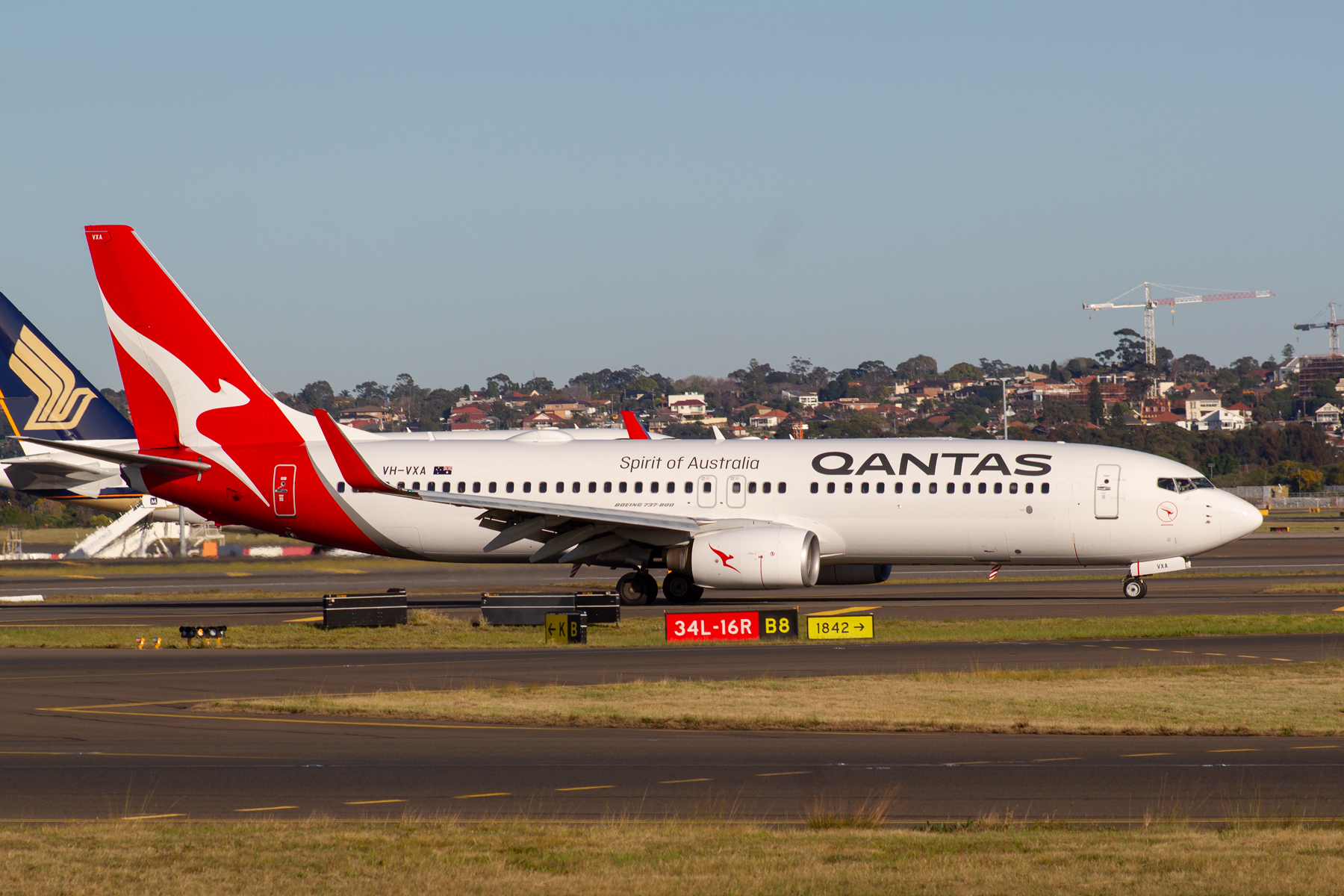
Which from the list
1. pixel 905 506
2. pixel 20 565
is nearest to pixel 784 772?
pixel 905 506

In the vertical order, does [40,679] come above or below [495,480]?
below

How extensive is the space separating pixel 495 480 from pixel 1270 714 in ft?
82.7

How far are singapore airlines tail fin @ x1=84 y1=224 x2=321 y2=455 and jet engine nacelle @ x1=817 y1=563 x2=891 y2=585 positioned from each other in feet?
49.0

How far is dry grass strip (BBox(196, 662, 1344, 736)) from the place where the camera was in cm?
1847

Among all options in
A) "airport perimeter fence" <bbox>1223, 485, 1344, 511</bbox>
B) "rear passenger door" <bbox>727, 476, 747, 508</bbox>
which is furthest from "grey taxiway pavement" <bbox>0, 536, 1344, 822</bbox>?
"airport perimeter fence" <bbox>1223, 485, 1344, 511</bbox>

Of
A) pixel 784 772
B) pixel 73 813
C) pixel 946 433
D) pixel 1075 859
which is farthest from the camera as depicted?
pixel 946 433

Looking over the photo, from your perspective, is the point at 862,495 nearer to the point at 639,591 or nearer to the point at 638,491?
the point at 638,491

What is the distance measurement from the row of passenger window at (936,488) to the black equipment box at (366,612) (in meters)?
11.9

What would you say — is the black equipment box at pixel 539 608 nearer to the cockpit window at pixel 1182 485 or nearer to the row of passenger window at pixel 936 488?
the row of passenger window at pixel 936 488

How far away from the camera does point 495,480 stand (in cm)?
4053

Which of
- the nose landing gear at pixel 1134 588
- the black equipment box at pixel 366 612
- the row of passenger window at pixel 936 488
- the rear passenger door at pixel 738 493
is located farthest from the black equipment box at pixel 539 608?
the nose landing gear at pixel 1134 588

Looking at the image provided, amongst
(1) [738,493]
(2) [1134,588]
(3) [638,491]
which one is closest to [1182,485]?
(2) [1134,588]

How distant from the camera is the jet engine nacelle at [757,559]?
118 feet

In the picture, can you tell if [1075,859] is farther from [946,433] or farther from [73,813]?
[946,433]
